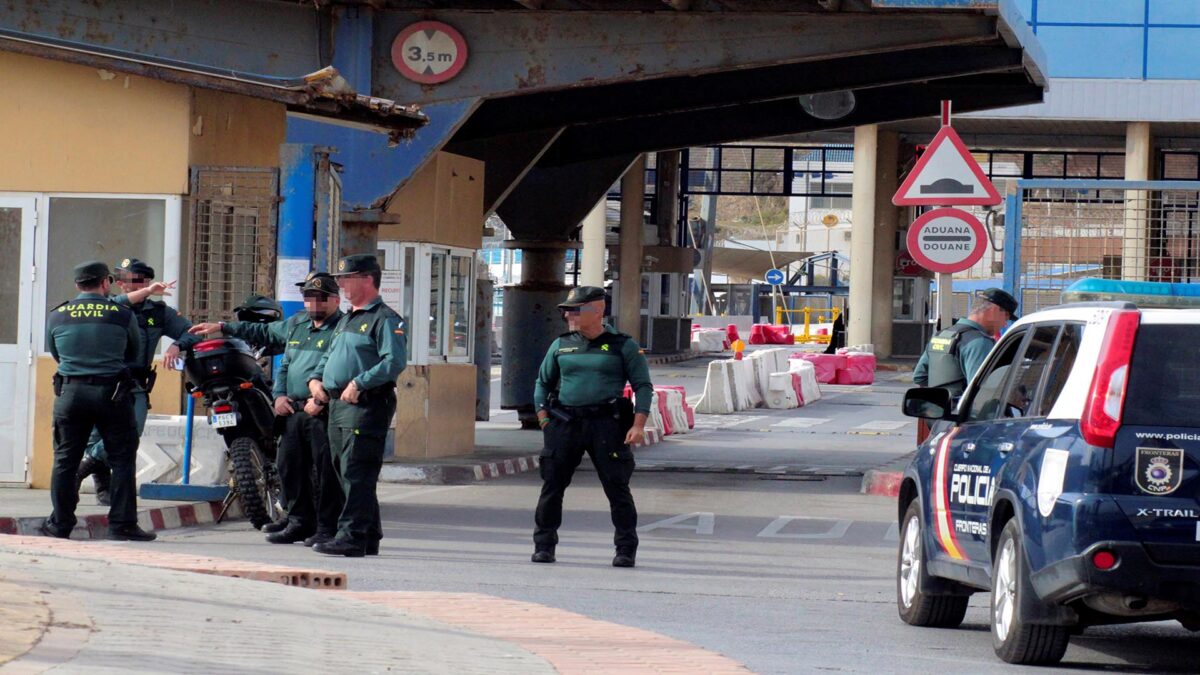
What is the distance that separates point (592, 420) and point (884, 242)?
40.8 metres

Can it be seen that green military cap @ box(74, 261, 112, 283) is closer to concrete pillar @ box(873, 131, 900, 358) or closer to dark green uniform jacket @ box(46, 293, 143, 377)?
dark green uniform jacket @ box(46, 293, 143, 377)

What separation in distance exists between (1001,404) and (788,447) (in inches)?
611

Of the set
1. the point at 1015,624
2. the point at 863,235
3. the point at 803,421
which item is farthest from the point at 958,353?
the point at 863,235

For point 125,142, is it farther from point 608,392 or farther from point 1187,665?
point 1187,665

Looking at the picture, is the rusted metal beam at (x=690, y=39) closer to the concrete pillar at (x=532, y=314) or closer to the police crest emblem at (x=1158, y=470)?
the concrete pillar at (x=532, y=314)

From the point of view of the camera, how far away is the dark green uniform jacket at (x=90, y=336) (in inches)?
496

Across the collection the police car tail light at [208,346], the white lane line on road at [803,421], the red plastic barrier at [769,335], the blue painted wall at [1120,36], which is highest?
the blue painted wall at [1120,36]

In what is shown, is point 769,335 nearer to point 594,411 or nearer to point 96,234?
point 96,234

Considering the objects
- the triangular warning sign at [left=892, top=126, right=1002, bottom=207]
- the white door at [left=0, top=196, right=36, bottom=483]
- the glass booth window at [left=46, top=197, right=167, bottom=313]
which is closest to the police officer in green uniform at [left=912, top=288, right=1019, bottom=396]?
the triangular warning sign at [left=892, top=126, right=1002, bottom=207]

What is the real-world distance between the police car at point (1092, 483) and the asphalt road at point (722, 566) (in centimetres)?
49

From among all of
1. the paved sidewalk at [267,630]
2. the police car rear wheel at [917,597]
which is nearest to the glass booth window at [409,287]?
the paved sidewalk at [267,630]

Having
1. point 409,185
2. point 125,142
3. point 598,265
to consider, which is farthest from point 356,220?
point 598,265

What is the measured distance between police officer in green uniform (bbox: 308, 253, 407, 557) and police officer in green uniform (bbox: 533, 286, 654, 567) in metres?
1.02

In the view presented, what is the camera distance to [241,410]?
13.6m
